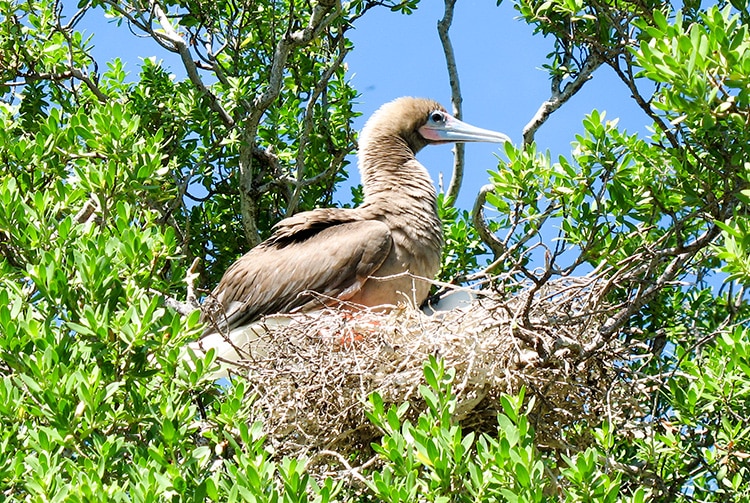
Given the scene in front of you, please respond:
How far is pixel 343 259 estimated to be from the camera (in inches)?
282

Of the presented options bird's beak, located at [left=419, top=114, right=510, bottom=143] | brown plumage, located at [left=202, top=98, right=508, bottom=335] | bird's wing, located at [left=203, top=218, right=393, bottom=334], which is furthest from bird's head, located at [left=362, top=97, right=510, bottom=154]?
bird's wing, located at [left=203, top=218, right=393, bottom=334]

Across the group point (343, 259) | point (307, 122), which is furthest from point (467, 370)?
point (307, 122)

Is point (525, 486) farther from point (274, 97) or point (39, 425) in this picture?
point (274, 97)

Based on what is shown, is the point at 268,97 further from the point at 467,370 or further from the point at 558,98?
the point at 467,370

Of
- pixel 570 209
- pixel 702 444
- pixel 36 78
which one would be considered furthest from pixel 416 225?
pixel 36 78

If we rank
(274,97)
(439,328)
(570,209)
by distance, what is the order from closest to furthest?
(439,328), (570,209), (274,97)

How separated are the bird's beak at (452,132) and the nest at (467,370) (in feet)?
9.70

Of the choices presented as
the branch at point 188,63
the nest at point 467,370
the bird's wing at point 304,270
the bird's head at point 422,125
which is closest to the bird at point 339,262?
the bird's wing at point 304,270

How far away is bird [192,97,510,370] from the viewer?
7.18 m

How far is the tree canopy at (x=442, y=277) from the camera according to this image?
14.7ft

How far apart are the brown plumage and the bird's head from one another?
853mm

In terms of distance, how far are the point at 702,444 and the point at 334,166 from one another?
4.06m

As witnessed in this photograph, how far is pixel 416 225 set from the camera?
298 inches

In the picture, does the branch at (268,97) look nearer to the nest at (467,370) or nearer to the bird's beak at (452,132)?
the bird's beak at (452,132)
